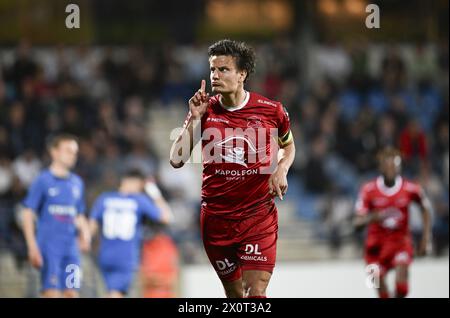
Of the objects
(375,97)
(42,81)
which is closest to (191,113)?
(42,81)

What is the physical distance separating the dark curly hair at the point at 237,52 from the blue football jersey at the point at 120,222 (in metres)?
4.10

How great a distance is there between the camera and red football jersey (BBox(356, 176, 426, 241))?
32.5 feet

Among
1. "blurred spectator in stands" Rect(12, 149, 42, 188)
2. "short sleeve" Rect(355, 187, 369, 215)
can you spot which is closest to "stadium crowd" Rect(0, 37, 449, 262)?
"blurred spectator in stands" Rect(12, 149, 42, 188)

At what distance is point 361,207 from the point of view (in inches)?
399

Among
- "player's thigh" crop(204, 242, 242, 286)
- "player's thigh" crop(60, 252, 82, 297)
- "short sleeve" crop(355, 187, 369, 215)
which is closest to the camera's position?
"player's thigh" crop(204, 242, 242, 286)

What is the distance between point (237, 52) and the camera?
6.54 meters

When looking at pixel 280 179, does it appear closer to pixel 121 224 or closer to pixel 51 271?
pixel 51 271

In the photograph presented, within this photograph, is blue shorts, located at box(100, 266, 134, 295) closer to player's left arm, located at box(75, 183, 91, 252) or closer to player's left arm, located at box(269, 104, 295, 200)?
player's left arm, located at box(75, 183, 91, 252)

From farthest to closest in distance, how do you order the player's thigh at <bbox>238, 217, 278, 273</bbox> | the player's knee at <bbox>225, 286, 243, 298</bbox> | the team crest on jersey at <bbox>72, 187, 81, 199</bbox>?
the team crest on jersey at <bbox>72, 187, 81, 199</bbox>
the player's knee at <bbox>225, 286, 243, 298</bbox>
the player's thigh at <bbox>238, 217, 278, 273</bbox>

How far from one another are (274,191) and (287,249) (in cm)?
984

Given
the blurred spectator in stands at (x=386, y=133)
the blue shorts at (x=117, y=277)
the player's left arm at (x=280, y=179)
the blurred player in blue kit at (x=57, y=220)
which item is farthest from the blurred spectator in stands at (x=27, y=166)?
the player's left arm at (x=280, y=179)

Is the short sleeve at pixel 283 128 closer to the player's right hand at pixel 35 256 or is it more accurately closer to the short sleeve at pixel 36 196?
the player's right hand at pixel 35 256

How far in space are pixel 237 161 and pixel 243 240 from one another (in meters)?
0.62

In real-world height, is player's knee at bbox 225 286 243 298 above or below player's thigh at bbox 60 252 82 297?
below
